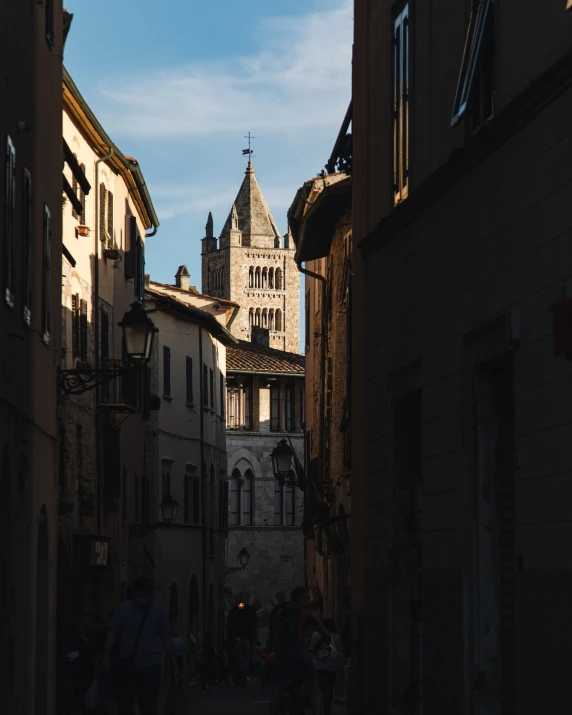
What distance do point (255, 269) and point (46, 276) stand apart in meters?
163

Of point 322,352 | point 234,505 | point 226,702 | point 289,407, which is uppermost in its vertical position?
point 289,407

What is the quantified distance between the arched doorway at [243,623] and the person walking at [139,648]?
57172mm

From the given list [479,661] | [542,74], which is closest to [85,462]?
[479,661]

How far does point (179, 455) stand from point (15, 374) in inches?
1262

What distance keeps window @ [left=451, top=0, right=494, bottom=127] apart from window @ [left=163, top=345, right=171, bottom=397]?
32.9 meters

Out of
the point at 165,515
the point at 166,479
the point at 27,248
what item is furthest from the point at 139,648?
the point at 166,479

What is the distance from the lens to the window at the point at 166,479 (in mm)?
44406

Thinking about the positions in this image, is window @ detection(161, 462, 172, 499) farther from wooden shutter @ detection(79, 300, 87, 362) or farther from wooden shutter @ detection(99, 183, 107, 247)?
wooden shutter @ detection(79, 300, 87, 362)

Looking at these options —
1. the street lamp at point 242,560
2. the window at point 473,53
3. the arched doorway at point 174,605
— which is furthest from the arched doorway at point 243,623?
the window at point 473,53

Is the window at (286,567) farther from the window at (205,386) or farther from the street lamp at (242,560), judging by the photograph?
the window at (205,386)

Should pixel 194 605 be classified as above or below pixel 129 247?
below

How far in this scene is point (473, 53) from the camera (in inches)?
465

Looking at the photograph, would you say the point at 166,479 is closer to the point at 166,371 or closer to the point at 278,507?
the point at 166,371

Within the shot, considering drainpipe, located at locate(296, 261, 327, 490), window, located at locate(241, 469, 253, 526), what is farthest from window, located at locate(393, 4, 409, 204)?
window, located at locate(241, 469, 253, 526)
